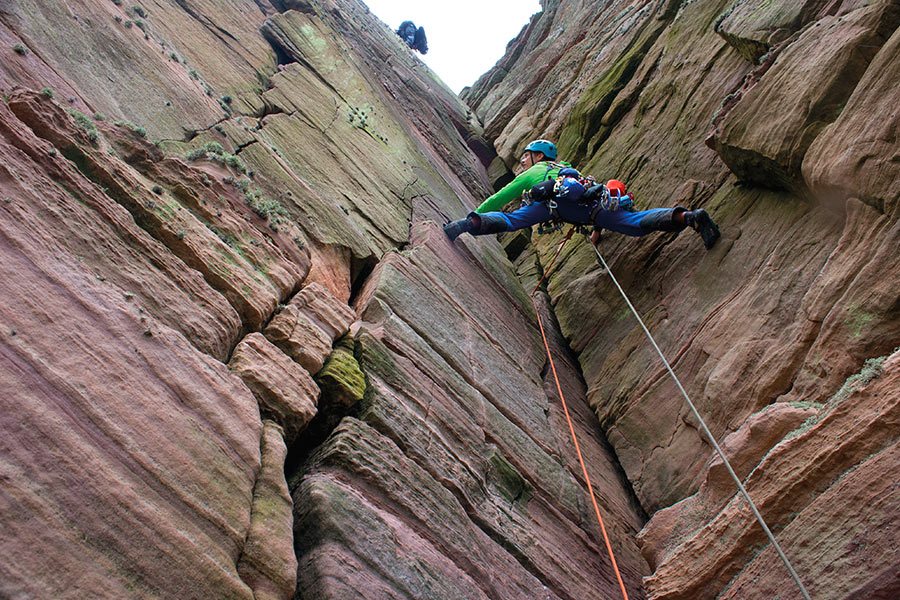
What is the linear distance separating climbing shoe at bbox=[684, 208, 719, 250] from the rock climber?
0.08ft

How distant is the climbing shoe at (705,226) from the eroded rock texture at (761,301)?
0.18 metres

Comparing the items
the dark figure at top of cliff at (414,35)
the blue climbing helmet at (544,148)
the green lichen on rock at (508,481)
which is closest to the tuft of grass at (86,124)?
the green lichen on rock at (508,481)

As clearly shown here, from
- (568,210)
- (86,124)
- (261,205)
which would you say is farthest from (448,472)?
(568,210)

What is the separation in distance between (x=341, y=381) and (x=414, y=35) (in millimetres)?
39612

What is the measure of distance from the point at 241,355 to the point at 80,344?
1.42m

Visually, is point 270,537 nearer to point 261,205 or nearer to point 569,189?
point 261,205

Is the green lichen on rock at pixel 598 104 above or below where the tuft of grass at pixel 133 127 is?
above

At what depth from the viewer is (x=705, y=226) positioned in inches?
358

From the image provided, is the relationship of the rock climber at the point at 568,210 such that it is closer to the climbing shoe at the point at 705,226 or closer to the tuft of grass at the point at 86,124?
the climbing shoe at the point at 705,226

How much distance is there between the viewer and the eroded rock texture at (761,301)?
5348 mm

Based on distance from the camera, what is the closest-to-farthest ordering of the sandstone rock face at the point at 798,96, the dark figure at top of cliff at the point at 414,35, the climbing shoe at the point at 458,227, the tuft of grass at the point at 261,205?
1. the tuft of grass at the point at 261,205
2. the sandstone rock face at the point at 798,96
3. the climbing shoe at the point at 458,227
4. the dark figure at top of cliff at the point at 414,35

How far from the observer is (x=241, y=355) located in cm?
502

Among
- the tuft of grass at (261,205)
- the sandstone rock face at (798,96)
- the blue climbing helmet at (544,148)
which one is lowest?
the tuft of grass at (261,205)

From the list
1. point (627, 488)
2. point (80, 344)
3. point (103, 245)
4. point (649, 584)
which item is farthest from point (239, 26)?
point (649, 584)
